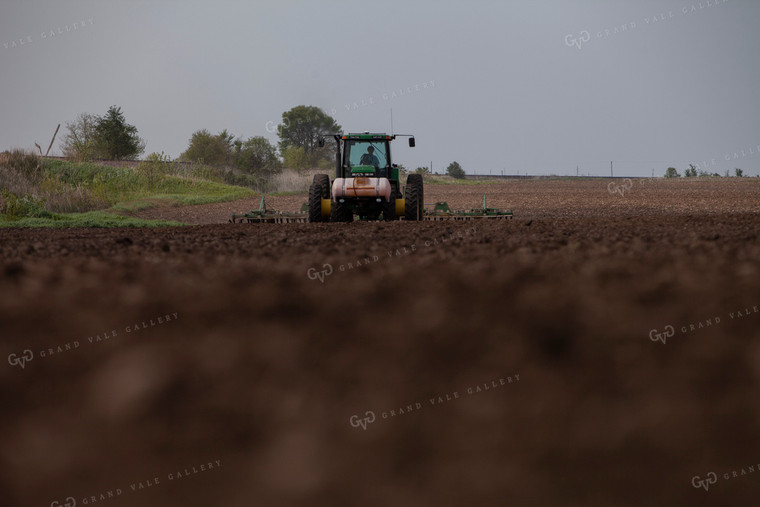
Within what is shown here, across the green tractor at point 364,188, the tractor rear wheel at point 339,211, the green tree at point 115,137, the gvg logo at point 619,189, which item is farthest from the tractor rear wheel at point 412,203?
the green tree at point 115,137

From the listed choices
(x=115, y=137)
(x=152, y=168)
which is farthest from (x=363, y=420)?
A: (x=115, y=137)

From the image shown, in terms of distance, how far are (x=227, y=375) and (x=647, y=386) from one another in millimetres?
656

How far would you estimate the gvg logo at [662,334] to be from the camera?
3.16ft

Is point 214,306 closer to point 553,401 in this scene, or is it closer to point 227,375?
point 227,375

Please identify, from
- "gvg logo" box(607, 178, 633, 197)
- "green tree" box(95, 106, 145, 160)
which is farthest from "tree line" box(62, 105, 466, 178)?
"gvg logo" box(607, 178, 633, 197)

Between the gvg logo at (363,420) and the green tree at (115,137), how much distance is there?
149ft

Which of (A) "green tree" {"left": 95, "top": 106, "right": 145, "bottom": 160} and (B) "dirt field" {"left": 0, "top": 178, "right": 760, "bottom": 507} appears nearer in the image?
(B) "dirt field" {"left": 0, "top": 178, "right": 760, "bottom": 507}

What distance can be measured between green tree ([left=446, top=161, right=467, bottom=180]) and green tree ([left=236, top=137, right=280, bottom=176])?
65.0ft

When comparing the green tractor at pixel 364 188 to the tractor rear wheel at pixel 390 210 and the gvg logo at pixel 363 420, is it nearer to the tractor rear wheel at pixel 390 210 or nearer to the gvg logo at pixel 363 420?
the tractor rear wheel at pixel 390 210

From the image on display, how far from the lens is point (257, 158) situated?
50.2 m

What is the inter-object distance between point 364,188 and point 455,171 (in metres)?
52.6

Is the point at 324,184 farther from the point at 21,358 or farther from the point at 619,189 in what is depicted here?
the point at 619,189

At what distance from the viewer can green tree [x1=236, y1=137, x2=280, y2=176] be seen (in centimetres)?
4944

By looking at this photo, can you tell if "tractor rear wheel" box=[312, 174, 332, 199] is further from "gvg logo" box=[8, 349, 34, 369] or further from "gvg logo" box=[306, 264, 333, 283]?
"gvg logo" box=[8, 349, 34, 369]
